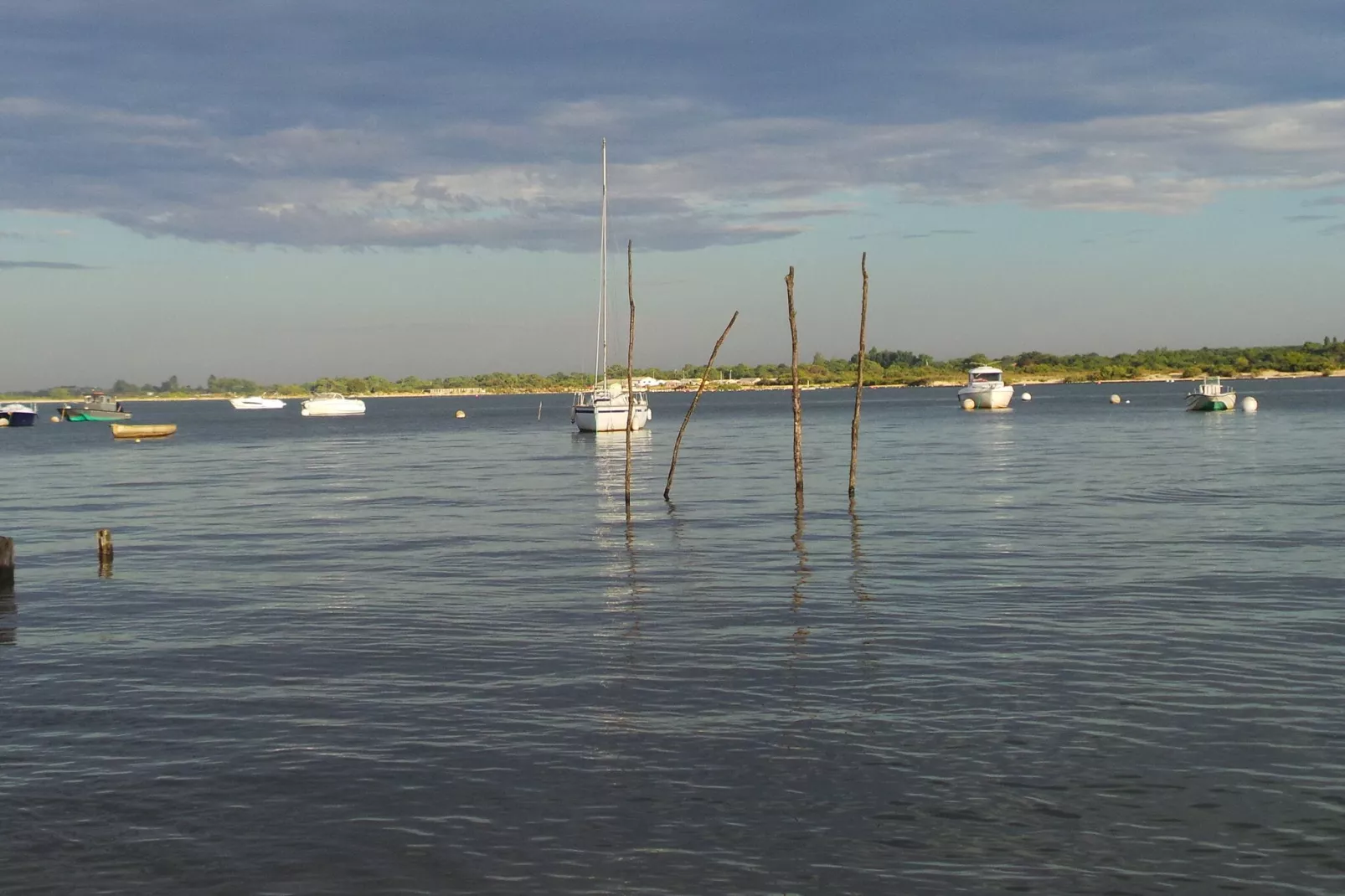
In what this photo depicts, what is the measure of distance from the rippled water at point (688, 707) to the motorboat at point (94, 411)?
14552cm

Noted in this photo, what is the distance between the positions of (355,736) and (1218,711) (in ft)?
32.6

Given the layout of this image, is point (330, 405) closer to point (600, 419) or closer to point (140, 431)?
point (140, 431)

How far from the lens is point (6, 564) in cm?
2698

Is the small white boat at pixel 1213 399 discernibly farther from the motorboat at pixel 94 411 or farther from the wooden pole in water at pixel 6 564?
the motorboat at pixel 94 411

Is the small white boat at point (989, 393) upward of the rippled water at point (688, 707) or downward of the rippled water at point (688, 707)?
upward

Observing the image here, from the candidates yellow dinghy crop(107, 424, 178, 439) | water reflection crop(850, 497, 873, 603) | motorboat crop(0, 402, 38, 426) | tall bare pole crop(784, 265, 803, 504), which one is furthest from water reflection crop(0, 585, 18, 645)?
motorboat crop(0, 402, 38, 426)

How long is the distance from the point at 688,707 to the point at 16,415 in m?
169

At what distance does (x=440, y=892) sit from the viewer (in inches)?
404

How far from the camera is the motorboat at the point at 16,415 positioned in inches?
6358

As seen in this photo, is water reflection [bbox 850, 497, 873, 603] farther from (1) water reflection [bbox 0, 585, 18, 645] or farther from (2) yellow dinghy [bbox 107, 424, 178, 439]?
(2) yellow dinghy [bbox 107, 424, 178, 439]

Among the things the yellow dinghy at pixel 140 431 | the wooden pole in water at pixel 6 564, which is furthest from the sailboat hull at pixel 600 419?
the wooden pole in water at pixel 6 564

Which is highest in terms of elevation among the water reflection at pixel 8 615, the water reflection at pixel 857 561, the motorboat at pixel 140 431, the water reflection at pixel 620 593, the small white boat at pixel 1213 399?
the small white boat at pixel 1213 399

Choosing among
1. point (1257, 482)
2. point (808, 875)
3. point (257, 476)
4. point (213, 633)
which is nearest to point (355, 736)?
point (808, 875)

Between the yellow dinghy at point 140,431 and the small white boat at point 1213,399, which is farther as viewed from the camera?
the small white boat at point 1213,399
